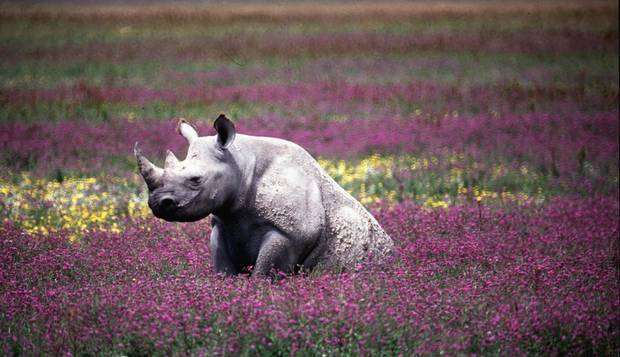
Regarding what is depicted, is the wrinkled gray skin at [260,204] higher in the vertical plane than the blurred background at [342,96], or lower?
higher

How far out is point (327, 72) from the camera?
84.4ft

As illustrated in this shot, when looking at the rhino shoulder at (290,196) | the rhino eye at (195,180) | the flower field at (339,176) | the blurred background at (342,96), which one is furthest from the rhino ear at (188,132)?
the blurred background at (342,96)

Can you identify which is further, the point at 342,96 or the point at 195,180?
the point at 342,96

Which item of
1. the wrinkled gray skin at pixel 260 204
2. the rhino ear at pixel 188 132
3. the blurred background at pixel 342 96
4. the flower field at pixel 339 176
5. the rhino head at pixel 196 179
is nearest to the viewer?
the flower field at pixel 339 176

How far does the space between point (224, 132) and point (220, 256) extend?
42.7 inches

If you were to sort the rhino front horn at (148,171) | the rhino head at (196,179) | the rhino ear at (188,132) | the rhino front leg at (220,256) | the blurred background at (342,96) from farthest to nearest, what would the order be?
the blurred background at (342,96)
the rhino front leg at (220,256)
the rhino ear at (188,132)
the rhino head at (196,179)
the rhino front horn at (148,171)

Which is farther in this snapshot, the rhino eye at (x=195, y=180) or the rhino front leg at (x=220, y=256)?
the rhino front leg at (x=220, y=256)

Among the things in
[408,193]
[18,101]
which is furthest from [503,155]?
[18,101]

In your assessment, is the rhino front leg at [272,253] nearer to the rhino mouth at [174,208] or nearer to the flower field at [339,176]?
the flower field at [339,176]

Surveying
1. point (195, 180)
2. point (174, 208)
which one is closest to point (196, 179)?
point (195, 180)

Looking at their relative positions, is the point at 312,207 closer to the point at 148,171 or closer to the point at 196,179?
the point at 196,179

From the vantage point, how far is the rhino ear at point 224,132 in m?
7.88

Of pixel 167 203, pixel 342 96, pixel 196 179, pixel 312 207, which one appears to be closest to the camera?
pixel 167 203

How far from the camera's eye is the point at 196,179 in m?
7.77
